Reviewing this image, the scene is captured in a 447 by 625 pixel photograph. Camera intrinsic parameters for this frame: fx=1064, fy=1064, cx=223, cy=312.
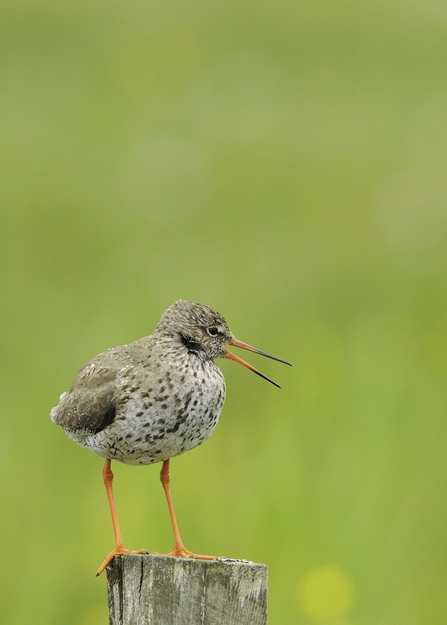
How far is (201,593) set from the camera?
156 inches

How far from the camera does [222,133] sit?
14781 mm

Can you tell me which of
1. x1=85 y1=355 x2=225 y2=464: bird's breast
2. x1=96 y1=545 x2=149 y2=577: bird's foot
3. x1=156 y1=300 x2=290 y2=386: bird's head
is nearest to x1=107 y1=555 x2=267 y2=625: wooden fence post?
x1=96 y1=545 x2=149 y2=577: bird's foot

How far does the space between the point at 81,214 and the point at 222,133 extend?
3476 mm

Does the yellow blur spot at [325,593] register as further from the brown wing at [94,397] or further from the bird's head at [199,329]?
the brown wing at [94,397]

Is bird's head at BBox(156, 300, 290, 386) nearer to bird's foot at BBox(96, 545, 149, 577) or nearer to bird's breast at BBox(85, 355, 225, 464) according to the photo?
bird's breast at BBox(85, 355, 225, 464)

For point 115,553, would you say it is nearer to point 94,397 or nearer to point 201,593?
point 94,397

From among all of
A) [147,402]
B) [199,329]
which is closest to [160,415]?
[147,402]

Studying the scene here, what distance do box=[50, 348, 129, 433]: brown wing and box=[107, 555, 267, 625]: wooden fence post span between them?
1211 mm

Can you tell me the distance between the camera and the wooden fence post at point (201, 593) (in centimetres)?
395

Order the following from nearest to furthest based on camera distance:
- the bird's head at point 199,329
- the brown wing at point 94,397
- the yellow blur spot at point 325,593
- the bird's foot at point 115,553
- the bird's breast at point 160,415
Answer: the bird's foot at point 115,553
the bird's breast at point 160,415
the brown wing at point 94,397
the bird's head at point 199,329
the yellow blur spot at point 325,593

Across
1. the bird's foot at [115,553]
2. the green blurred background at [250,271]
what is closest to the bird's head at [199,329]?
the bird's foot at [115,553]

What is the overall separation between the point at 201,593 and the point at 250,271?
269 inches

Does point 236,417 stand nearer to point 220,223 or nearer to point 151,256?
point 151,256

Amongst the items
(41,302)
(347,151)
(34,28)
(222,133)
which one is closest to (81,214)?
(41,302)
